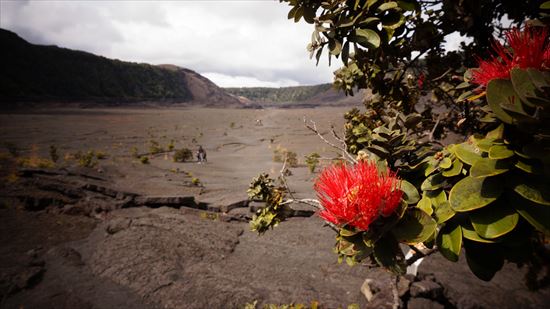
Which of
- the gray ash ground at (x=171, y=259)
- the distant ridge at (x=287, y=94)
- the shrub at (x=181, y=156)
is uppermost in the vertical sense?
the distant ridge at (x=287, y=94)

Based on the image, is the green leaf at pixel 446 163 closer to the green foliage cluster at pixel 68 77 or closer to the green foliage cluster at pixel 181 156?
the green foliage cluster at pixel 181 156

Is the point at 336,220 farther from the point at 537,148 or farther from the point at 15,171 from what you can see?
the point at 15,171

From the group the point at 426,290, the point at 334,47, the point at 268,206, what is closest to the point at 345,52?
the point at 334,47

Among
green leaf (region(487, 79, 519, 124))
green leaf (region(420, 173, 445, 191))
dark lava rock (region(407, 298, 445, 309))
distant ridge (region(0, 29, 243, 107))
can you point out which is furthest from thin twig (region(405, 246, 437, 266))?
distant ridge (region(0, 29, 243, 107))

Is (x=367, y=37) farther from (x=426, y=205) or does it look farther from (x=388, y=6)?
(x=426, y=205)

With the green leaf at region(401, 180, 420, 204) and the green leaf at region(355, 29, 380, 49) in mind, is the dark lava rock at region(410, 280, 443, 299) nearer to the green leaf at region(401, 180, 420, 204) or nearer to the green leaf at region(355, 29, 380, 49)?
the green leaf at region(401, 180, 420, 204)

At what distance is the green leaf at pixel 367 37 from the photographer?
1.13 m

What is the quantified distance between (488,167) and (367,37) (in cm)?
66

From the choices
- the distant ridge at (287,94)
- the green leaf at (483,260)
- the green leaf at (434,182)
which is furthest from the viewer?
the distant ridge at (287,94)

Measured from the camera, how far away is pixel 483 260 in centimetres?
95

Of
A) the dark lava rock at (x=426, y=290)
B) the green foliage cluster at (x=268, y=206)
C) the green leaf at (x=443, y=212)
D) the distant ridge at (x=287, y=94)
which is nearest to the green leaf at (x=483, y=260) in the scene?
the green leaf at (x=443, y=212)

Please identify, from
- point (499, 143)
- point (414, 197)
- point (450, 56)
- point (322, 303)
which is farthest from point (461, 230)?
point (322, 303)

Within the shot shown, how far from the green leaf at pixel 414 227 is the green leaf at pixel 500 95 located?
36 cm

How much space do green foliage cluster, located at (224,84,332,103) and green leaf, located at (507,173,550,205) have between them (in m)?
118
